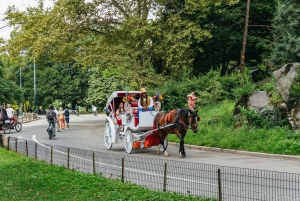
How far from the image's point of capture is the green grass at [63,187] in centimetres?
1041

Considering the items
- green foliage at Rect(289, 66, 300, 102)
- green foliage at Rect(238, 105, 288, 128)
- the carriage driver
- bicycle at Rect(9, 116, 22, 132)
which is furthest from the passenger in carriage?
bicycle at Rect(9, 116, 22, 132)

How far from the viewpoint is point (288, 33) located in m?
29.6

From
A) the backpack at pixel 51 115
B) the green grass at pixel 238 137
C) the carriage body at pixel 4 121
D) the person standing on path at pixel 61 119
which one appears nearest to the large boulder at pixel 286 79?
the green grass at pixel 238 137

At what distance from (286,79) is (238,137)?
135 inches

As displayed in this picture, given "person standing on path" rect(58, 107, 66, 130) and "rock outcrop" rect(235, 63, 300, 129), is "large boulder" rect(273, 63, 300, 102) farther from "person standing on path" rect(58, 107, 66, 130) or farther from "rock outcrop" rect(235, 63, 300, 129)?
"person standing on path" rect(58, 107, 66, 130)

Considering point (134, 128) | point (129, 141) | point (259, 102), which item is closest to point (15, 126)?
point (129, 141)

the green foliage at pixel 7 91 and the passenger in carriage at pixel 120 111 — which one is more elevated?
the green foliage at pixel 7 91

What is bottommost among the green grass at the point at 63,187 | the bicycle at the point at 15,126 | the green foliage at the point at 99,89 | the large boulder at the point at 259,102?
the green grass at the point at 63,187

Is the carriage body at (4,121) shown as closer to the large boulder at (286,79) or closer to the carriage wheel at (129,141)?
the carriage wheel at (129,141)

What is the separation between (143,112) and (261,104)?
19.9 ft

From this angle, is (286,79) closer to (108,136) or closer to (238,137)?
(238,137)

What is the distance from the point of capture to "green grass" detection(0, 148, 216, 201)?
10414 millimetres

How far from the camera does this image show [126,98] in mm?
20844

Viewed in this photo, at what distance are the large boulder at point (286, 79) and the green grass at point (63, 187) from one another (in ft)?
35.8
